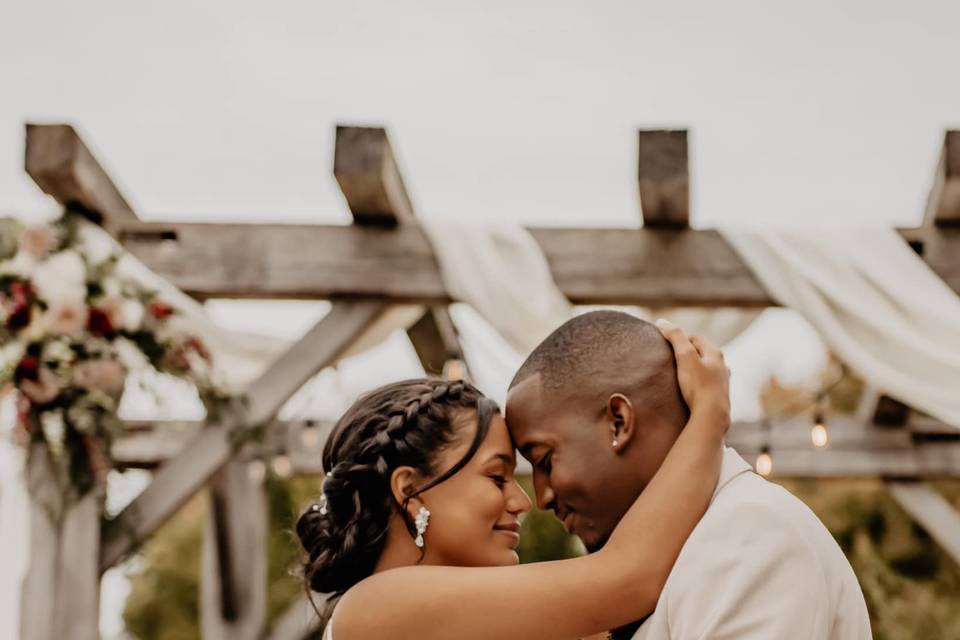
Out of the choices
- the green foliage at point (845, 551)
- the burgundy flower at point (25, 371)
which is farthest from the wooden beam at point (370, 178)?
the green foliage at point (845, 551)

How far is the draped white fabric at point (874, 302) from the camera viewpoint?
478 centimetres

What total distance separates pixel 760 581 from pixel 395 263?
3318 mm

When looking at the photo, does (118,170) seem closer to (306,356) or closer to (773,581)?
(306,356)

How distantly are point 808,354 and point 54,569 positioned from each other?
9.24 metres

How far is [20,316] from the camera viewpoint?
439cm

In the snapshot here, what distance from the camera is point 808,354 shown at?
12445 mm

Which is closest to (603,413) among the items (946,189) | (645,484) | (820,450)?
(645,484)

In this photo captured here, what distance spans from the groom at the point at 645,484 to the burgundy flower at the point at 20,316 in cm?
252

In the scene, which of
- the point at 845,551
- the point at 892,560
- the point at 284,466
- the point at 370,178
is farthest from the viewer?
the point at 892,560

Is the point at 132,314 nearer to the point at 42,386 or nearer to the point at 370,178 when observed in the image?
the point at 42,386

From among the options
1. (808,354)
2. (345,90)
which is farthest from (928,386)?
(808,354)

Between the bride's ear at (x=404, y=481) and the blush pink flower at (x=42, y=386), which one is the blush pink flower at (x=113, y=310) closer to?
the blush pink flower at (x=42, y=386)

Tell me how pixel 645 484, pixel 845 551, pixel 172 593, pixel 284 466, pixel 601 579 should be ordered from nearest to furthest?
pixel 601 579, pixel 645 484, pixel 284 466, pixel 845 551, pixel 172 593

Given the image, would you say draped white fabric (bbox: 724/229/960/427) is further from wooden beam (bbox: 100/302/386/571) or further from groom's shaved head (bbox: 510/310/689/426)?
groom's shaved head (bbox: 510/310/689/426)
